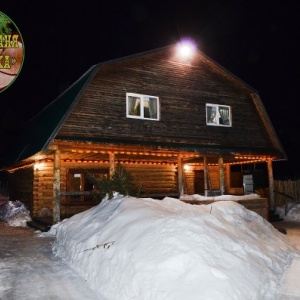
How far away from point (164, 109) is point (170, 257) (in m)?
10.7

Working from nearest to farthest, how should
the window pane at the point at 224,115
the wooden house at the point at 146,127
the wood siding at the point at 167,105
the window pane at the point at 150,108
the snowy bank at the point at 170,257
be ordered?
the snowy bank at the point at 170,257 → the wooden house at the point at 146,127 → the wood siding at the point at 167,105 → the window pane at the point at 150,108 → the window pane at the point at 224,115

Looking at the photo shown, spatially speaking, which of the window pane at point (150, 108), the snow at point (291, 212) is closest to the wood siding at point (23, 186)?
the window pane at point (150, 108)

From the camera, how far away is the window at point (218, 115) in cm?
1684

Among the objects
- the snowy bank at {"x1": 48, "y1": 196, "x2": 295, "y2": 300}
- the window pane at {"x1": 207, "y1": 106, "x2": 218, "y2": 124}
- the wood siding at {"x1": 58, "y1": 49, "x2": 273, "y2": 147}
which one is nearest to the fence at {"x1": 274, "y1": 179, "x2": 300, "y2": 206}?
the wood siding at {"x1": 58, "y1": 49, "x2": 273, "y2": 147}

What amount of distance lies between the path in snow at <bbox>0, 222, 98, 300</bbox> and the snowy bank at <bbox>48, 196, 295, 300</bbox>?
0.27 metres

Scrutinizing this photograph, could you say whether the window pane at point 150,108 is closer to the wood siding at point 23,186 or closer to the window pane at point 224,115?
the window pane at point 224,115

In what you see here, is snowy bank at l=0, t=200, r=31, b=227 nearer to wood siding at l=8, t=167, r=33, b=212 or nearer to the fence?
wood siding at l=8, t=167, r=33, b=212

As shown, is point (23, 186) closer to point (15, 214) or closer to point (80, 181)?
point (15, 214)

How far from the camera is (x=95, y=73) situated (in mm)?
13445

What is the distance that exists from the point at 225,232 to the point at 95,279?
8.73ft

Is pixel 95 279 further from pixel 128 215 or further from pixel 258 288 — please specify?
pixel 258 288

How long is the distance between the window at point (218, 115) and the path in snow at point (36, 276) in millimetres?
10186

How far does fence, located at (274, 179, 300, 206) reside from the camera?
62.8ft

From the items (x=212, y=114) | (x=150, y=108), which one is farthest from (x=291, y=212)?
(x=150, y=108)
